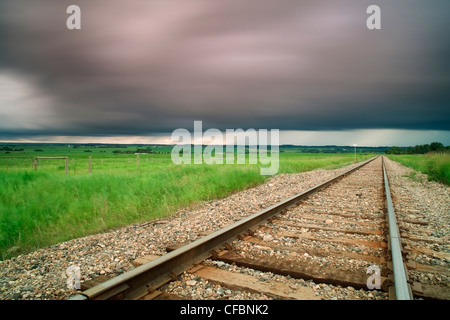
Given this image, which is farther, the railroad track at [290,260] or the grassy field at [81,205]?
the grassy field at [81,205]

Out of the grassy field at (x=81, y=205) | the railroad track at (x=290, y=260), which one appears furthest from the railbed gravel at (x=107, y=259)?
the grassy field at (x=81, y=205)

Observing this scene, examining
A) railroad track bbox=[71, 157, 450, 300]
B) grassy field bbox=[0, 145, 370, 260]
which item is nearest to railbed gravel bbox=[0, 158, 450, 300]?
railroad track bbox=[71, 157, 450, 300]

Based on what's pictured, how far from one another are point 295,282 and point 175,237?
216cm

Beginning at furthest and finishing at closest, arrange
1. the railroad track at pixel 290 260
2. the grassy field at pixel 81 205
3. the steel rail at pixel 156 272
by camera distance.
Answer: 1. the grassy field at pixel 81 205
2. the railroad track at pixel 290 260
3. the steel rail at pixel 156 272

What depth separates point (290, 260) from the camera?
326cm

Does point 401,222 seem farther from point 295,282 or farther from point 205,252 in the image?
point 205,252

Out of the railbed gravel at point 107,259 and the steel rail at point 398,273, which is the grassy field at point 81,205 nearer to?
the railbed gravel at point 107,259

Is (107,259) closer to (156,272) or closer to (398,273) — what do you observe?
(156,272)

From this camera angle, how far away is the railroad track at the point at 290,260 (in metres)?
2.50

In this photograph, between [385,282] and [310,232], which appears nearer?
[385,282]

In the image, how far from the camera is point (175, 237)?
4.35 m
